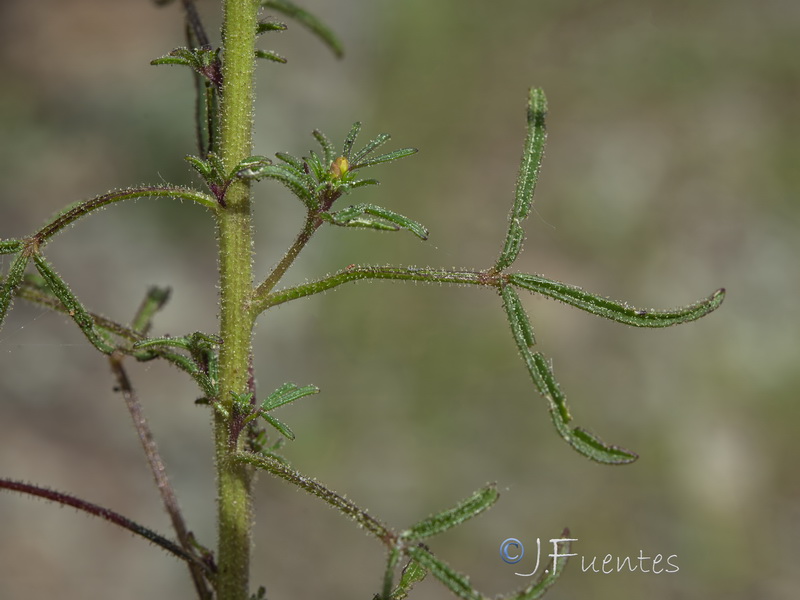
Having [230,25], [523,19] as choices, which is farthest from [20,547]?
[523,19]

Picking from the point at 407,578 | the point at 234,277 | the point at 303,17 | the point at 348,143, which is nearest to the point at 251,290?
the point at 234,277

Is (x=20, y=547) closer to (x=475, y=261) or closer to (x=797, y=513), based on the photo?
(x=475, y=261)

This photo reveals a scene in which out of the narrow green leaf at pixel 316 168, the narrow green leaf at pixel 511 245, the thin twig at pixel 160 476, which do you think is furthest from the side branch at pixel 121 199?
the narrow green leaf at pixel 511 245

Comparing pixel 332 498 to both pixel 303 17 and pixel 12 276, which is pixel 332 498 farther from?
pixel 303 17

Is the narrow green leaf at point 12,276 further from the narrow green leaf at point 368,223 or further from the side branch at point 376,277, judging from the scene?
the narrow green leaf at point 368,223

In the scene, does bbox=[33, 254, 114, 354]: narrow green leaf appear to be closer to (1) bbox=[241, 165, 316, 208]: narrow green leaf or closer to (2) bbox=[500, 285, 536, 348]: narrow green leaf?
(1) bbox=[241, 165, 316, 208]: narrow green leaf

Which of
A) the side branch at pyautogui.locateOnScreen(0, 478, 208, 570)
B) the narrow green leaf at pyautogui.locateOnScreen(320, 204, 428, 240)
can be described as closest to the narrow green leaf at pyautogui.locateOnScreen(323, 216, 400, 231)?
the narrow green leaf at pyautogui.locateOnScreen(320, 204, 428, 240)

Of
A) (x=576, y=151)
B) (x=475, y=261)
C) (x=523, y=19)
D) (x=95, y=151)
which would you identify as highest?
(x=523, y=19)
